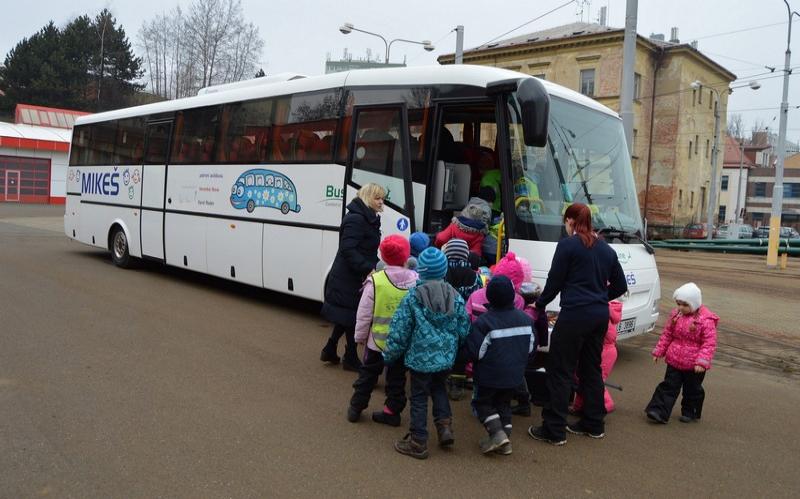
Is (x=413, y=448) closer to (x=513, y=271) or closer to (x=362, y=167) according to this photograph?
(x=513, y=271)

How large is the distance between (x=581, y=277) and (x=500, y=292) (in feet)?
2.25

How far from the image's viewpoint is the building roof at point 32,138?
43.8 m

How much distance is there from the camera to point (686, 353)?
5.62m

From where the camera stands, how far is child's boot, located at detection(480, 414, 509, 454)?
473 centimetres

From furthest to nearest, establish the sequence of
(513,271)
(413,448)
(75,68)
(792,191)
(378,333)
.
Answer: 1. (792,191)
2. (75,68)
3. (513,271)
4. (378,333)
5. (413,448)

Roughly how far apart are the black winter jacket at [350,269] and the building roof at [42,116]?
5117 centimetres

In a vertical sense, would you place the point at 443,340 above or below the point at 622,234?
below

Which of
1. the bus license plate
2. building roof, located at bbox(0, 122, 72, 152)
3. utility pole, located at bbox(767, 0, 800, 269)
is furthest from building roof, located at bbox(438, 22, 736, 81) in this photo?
the bus license plate

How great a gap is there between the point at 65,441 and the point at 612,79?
45.6 meters

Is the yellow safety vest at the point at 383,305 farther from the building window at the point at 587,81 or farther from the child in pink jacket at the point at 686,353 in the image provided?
the building window at the point at 587,81

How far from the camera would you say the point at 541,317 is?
5.59m

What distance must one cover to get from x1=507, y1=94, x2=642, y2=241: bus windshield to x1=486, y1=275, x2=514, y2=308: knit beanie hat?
6.79 ft

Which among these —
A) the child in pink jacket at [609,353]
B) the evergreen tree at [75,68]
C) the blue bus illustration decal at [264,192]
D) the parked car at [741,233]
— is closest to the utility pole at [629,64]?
the blue bus illustration decal at [264,192]

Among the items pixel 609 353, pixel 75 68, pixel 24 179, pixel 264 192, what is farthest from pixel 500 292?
pixel 75 68
